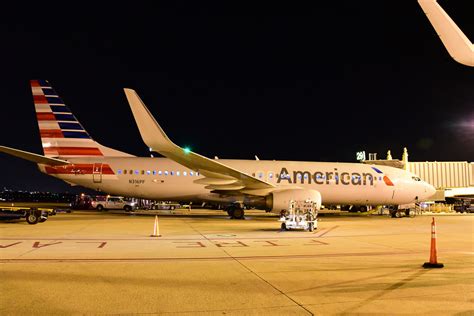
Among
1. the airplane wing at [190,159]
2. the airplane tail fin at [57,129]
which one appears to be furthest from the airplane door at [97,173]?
the airplane wing at [190,159]

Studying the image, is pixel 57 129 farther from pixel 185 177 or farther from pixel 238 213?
pixel 238 213

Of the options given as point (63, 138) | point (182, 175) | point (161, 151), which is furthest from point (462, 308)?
point (63, 138)

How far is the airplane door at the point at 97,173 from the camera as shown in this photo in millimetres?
26406

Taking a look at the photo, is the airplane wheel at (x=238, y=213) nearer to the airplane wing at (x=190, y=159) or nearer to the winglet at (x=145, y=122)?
the airplane wing at (x=190, y=159)

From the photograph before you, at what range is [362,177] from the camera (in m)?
27.8

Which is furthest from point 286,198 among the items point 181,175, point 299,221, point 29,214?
point 29,214

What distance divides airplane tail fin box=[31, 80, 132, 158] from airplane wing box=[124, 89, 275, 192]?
825 cm

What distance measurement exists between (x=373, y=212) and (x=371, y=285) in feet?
103

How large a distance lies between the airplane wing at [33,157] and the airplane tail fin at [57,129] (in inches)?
53.4

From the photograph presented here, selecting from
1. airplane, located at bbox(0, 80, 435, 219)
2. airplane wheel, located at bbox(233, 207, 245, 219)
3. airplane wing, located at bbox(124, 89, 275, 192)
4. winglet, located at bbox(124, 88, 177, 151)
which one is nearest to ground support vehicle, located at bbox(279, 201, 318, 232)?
airplane wing, located at bbox(124, 89, 275, 192)

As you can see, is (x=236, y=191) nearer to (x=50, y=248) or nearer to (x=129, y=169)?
(x=129, y=169)

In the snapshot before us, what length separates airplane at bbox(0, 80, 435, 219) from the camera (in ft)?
85.0

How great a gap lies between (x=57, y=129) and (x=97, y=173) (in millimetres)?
4216

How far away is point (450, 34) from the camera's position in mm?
6246
